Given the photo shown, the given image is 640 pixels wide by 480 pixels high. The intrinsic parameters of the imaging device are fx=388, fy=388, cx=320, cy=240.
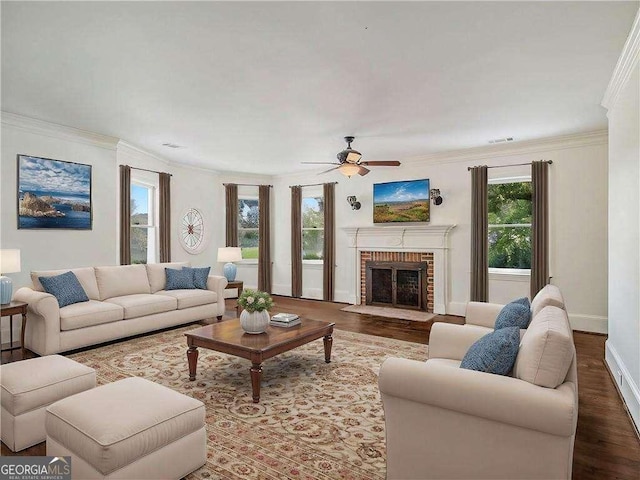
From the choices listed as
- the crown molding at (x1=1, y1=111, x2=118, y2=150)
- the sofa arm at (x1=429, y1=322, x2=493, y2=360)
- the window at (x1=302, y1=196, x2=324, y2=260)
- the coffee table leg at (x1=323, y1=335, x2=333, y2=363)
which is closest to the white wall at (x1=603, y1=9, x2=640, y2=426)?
the sofa arm at (x1=429, y1=322, x2=493, y2=360)

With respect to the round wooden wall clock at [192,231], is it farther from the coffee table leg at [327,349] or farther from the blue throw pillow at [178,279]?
the coffee table leg at [327,349]

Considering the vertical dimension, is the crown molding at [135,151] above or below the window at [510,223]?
above

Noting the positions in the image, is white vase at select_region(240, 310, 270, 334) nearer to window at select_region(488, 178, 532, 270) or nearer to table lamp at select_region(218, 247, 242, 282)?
table lamp at select_region(218, 247, 242, 282)

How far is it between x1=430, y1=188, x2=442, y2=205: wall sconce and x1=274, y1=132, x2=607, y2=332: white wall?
11 centimetres

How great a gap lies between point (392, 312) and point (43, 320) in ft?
16.0

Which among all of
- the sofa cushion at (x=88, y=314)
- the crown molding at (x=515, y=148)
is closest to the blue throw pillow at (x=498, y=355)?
the sofa cushion at (x=88, y=314)

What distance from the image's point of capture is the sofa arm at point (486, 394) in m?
1.59

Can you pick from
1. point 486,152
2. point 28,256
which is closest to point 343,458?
point 28,256

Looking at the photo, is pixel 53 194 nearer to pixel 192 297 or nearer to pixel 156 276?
pixel 156 276

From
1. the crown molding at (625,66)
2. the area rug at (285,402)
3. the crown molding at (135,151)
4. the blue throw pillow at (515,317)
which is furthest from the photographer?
the crown molding at (135,151)

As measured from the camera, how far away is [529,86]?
366cm

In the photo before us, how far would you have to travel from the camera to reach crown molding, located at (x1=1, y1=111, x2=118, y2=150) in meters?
4.63

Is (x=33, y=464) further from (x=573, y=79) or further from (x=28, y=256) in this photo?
(x=573, y=79)

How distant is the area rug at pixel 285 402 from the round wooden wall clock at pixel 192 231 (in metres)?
3.08
